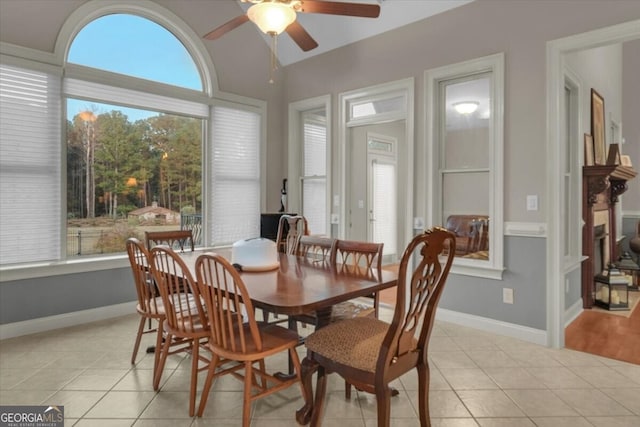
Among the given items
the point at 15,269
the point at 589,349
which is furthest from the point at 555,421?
the point at 15,269

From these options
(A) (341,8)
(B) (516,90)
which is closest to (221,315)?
(A) (341,8)

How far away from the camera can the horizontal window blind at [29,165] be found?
3.18 metres

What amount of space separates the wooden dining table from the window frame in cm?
163

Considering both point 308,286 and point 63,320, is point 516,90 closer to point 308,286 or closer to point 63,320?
point 308,286

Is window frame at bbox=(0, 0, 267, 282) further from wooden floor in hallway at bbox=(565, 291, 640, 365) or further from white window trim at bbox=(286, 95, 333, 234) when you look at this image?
wooden floor in hallway at bbox=(565, 291, 640, 365)

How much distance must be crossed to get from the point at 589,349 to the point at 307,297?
2.68 m

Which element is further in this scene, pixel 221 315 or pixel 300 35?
pixel 300 35

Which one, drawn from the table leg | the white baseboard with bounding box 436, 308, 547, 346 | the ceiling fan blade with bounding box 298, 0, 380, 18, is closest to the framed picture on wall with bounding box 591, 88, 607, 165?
the white baseboard with bounding box 436, 308, 547, 346

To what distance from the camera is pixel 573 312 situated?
387 cm

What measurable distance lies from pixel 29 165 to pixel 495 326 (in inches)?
172

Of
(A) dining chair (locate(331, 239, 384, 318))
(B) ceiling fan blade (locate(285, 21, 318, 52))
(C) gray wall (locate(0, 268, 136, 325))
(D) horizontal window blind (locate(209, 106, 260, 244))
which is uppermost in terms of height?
(B) ceiling fan blade (locate(285, 21, 318, 52))

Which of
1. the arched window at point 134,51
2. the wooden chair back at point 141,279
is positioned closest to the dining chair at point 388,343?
the wooden chair back at point 141,279

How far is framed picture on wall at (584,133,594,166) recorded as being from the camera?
13.4 ft

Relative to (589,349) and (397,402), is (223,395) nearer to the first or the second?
(397,402)
